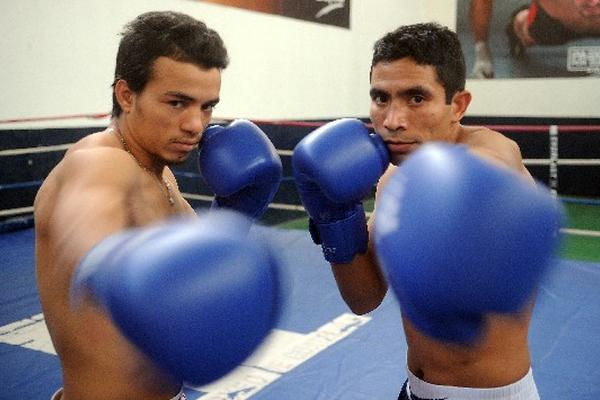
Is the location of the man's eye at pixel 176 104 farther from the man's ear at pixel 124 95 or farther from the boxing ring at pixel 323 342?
the boxing ring at pixel 323 342

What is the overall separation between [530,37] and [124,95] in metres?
6.30

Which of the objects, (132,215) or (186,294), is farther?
(132,215)

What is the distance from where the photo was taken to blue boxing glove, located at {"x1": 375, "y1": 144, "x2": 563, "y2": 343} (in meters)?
0.73

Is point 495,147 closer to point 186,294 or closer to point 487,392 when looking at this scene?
point 487,392

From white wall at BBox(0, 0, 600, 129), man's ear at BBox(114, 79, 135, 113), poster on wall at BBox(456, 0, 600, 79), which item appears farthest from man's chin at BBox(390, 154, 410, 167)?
poster on wall at BBox(456, 0, 600, 79)

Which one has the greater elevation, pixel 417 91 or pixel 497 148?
pixel 417 91

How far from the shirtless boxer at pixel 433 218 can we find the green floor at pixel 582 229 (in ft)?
7.64

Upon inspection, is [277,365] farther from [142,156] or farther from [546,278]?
[546,278]

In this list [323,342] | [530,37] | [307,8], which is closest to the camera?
[323,342]

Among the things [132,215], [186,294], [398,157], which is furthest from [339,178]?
[186,294]

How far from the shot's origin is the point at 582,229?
16.3 feet

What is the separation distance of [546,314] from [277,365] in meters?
1.39

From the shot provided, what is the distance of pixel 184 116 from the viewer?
111 centimetres

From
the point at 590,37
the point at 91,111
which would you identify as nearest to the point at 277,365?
the point at 91,111
